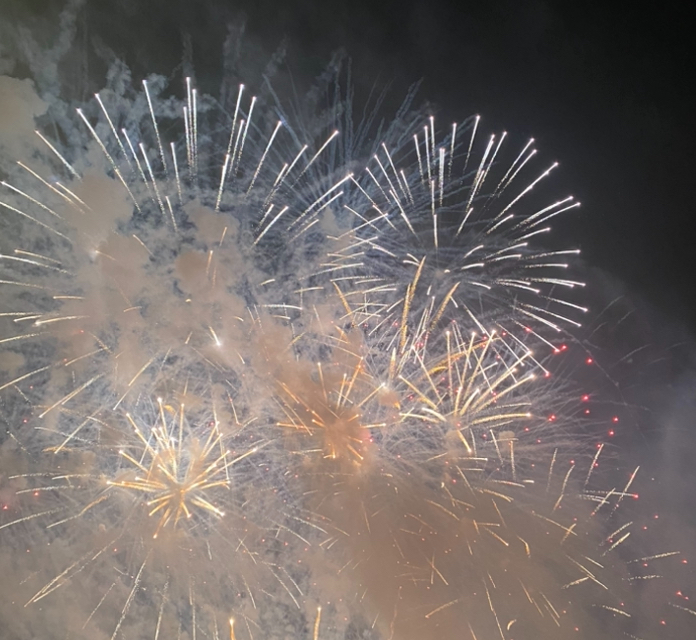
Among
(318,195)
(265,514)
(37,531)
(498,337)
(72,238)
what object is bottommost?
(37,531)

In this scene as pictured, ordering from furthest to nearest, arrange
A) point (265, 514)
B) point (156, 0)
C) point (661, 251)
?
point (661, 251), point (265, 514), point (156, 0)

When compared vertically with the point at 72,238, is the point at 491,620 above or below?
below

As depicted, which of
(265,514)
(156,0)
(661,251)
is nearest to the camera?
(156,0)

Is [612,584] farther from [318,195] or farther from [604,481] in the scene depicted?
[318,195]

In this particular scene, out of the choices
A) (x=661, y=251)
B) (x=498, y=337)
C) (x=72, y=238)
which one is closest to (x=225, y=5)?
(x=72, y=238)

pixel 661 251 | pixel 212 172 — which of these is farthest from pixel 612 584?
pixel 212 172

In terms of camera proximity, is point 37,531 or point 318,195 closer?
point 318,195

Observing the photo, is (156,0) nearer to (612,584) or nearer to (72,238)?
(72,238)
